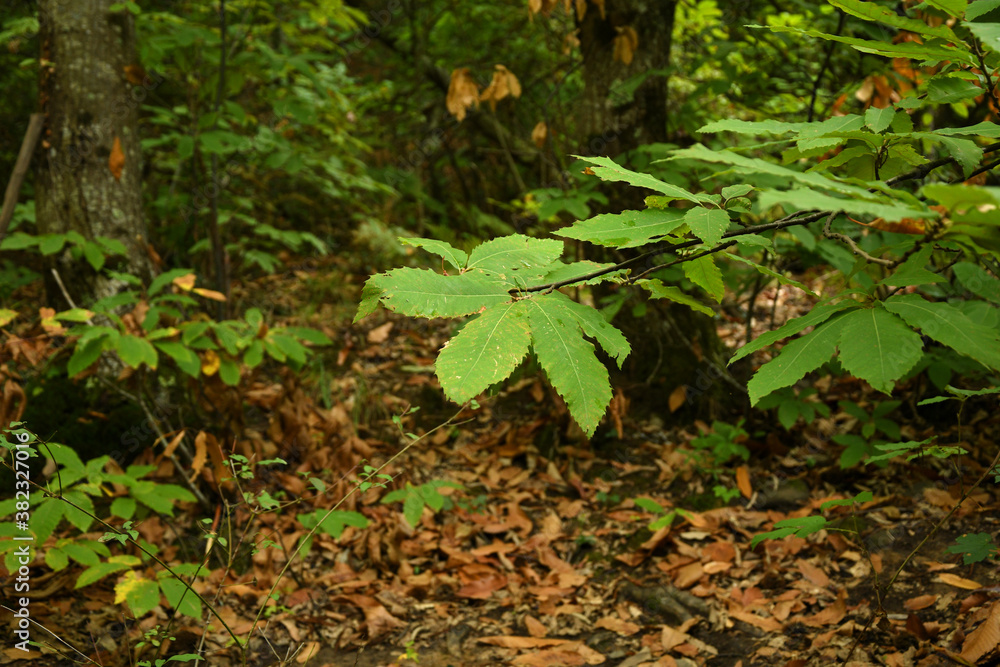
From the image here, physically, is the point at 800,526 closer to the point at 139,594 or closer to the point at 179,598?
the point at 179,598

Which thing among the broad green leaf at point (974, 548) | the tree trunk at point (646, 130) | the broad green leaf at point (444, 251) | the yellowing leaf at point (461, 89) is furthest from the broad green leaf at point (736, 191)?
the yellowing leaf at point (461, 89)

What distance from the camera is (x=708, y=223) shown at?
104 centimetres

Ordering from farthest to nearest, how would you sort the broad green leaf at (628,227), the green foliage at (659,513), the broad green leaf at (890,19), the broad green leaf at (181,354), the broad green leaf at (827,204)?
the green foliage at (659,513), the broad green leaf at (181,354), the broad green leaf at (628,227), the broad green leaf at (890,19), the broad green leaf at (827,204)

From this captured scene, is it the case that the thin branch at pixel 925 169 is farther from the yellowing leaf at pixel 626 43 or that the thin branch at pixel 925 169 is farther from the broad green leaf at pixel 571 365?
the yellowing leaf at pixel 626 43

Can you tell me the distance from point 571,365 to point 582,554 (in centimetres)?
221

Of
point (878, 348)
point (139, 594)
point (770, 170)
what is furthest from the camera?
point (139, 594)

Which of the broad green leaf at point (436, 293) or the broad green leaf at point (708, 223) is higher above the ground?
the broad green leaf at point (708, 223)

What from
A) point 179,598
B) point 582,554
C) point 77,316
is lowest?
point 582,554

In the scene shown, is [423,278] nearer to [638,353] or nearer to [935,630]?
[935,630]

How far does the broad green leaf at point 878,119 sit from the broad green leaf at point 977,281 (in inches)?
39.4

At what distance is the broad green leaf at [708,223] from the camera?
100 cm

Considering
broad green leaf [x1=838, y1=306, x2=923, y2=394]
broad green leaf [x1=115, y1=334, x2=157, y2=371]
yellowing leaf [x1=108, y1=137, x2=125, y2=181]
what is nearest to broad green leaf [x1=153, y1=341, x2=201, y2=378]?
broad green leaf [x1=115, y1=334, x2=157, y2=371]

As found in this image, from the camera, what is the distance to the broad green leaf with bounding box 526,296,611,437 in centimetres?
97

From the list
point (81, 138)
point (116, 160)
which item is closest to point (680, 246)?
point (116, 160)
